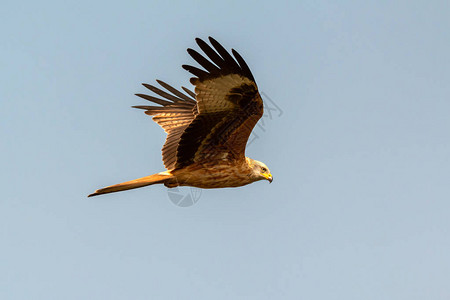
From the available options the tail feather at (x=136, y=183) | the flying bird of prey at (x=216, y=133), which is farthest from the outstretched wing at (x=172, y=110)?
the tail feather at (x=136, y=183)

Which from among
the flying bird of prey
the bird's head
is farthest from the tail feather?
the bird's head

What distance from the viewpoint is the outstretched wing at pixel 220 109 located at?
8953mm

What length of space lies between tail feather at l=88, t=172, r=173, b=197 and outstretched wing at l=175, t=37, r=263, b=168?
0.27 metres

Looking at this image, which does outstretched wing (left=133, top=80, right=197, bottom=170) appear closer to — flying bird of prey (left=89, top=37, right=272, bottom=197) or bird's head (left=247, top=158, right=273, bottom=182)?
flying bird of prey (left=89, top=37, right=272, bottom=197)

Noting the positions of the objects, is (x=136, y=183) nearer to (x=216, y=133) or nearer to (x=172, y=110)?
(x=216, y=133)

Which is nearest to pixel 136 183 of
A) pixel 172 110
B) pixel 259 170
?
pixel 259 170

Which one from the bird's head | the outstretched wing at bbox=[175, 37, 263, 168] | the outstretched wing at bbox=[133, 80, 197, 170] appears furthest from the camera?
the outstretched wing at bbox=[133, 80, 197, 170]

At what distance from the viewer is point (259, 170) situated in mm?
10344

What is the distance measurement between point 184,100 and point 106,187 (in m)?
3.20

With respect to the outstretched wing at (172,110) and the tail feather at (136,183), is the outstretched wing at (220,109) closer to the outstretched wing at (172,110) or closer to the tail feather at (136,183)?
the tail feather at (136,183)

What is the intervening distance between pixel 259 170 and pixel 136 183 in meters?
1.94

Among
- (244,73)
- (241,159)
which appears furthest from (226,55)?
(241,159)

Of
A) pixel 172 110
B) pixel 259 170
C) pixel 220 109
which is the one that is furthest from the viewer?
pixel 172 110

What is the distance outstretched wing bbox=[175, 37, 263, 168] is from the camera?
29.4ft
